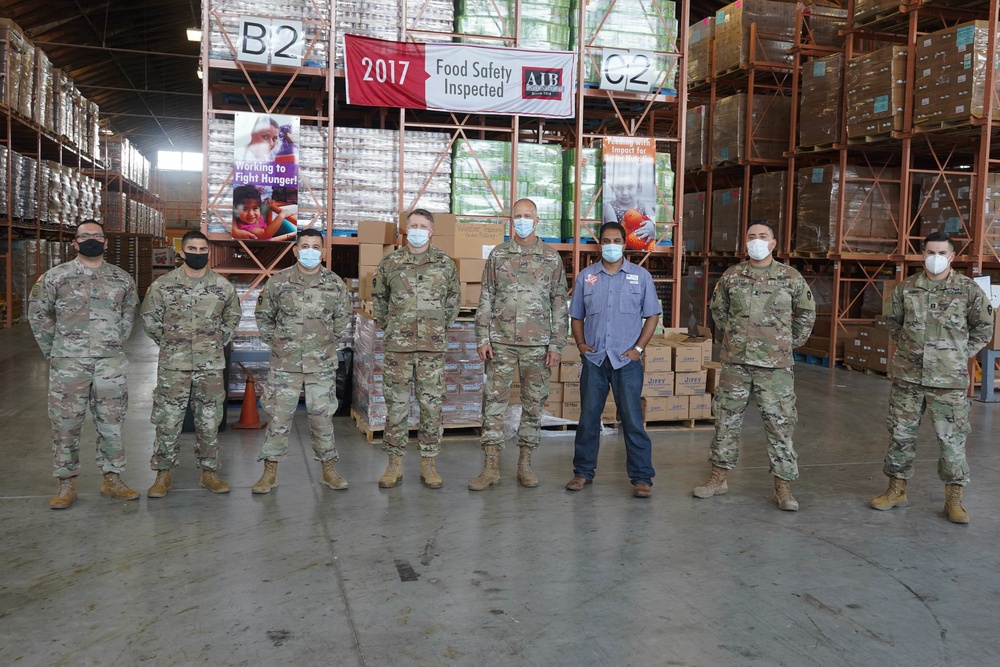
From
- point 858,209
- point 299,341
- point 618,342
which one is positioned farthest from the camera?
point 858,209

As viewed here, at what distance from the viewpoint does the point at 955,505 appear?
5617mm

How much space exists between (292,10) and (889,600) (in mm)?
8290

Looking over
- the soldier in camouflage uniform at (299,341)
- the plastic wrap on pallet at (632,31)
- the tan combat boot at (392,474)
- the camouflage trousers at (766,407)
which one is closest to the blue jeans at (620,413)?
the camouflage trousers at (766,407)

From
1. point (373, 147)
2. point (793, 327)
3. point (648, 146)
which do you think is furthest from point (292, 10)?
point (793, 327)

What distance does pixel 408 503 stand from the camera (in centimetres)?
575

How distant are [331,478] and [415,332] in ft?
4.04

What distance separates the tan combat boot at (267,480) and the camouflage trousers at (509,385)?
1.54 m

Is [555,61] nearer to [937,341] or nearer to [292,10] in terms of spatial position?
[292,10]

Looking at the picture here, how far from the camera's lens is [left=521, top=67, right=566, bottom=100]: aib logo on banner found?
9383mm

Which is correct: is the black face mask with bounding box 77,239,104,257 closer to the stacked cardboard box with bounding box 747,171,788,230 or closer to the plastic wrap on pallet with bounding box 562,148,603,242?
the plastic wrap on pallet with bounding box 562,148,603,242

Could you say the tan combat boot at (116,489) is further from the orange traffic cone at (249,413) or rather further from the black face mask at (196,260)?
the orange traffic cone at (249,413)

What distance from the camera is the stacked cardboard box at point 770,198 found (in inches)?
601

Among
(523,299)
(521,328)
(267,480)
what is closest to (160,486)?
(267,480)

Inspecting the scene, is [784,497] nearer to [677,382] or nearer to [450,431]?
[677,382]
